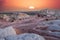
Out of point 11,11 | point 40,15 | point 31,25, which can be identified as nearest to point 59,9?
point 40,15

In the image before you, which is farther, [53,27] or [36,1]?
[36,1]

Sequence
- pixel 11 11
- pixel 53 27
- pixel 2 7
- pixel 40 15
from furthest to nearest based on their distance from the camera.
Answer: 1. pixel 2 7
2. pixel 11 11
3. pixel 40 15
4. pixel 53 27

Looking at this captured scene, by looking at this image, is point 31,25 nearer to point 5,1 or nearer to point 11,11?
point 11,11

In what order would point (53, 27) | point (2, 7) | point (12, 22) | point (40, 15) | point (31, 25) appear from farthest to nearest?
point (2, 7)
point (40, 15)
point (12, 22)
point (31, 25)
point (53, 27)

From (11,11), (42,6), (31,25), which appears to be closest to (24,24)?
(31,25)

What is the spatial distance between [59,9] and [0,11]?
3.79ft

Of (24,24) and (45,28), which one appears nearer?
(45,28)

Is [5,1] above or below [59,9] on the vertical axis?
above

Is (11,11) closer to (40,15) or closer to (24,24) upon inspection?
(40,15)

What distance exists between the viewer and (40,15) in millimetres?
2279

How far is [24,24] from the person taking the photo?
1.92 metres

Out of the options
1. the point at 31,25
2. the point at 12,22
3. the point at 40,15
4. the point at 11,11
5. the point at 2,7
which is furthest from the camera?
the point at 2,7

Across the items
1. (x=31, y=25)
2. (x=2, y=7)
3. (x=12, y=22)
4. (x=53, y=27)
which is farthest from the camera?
(x=2, y=7)

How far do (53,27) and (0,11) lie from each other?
134 cm
